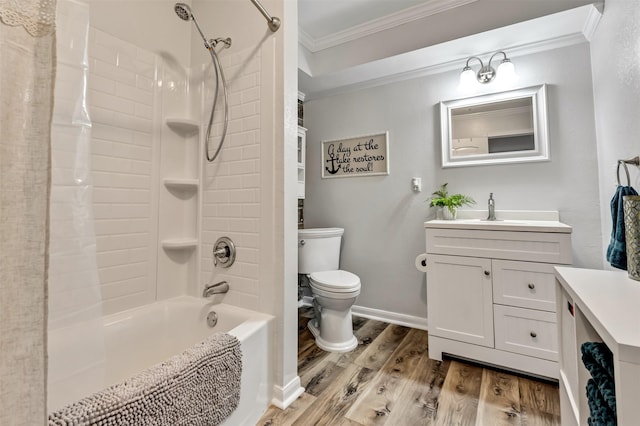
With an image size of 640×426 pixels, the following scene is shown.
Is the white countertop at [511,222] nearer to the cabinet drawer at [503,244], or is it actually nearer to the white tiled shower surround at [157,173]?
the cabinet drawer at [503,244]

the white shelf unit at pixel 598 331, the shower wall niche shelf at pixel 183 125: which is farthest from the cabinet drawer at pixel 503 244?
the shower wall niche shelf at pixel 183 125

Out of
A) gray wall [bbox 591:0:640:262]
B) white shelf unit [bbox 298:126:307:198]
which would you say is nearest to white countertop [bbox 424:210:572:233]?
gray wall [bbox 591:0:640:262]

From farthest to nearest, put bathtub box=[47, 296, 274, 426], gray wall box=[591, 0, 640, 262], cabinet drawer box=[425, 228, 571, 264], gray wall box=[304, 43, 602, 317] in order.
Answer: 1. gray wall box=[304, 43, 602, 317]
2. cabinet drawer box=[425, 228, 571, 264]
3. gray wall box=[591, 0, 640, 262]
4. bathtub box=[47, 296, 274, 426]

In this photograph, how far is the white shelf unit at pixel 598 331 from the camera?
0.48m

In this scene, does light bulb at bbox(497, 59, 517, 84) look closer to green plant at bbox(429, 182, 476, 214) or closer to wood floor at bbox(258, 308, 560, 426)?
green plant at bbox(429, 182, 476, 214)

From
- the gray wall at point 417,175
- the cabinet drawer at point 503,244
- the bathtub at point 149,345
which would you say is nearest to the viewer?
the bathtub at point 149,345

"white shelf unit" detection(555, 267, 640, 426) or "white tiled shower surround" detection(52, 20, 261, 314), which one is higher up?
"white tiled shower surround" detection(52, 20, 261, 314)

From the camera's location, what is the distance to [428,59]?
6.81ft

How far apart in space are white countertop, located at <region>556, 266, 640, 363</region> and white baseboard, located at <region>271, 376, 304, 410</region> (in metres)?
1.26

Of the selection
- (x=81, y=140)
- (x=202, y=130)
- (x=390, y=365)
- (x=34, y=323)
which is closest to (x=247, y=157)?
(x=202, y=130)

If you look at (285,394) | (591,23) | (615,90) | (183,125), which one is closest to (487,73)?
(591,23)

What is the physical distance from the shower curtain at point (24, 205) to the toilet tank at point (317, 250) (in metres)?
1.87

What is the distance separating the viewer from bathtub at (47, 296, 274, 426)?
0.81 metres

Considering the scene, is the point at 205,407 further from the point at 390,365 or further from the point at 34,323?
the point at 390,365
